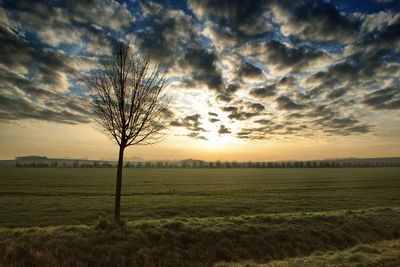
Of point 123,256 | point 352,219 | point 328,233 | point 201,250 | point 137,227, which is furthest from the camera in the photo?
point 352,219

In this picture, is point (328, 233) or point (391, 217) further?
point (391, 217)

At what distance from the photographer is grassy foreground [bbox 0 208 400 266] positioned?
995 cm

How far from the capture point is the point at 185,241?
12031 mm

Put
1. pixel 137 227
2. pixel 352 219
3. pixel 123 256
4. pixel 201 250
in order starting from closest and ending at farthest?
pixel 123 256 → pixel 201 250 → pixel 137 227 → pixel 352 219

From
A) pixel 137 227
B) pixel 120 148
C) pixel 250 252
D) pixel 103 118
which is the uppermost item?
pixel 103 118

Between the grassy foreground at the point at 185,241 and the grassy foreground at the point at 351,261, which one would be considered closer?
the grassy foreground at the point at 351,261

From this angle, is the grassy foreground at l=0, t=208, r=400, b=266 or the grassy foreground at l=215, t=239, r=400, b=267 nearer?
the grassy foreground at l=215, t=239, r=400, b=267

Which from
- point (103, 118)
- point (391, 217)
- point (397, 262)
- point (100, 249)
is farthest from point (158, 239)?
point (391, 217)

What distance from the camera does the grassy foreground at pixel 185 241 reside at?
9953 millimetres

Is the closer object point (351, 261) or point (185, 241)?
point (351, 261)

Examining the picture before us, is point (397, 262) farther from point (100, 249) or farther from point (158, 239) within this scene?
point (100, 249)

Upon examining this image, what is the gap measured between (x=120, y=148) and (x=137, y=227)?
12.6 ft

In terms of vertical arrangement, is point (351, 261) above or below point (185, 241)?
below

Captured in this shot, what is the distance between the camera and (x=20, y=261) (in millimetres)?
9250
